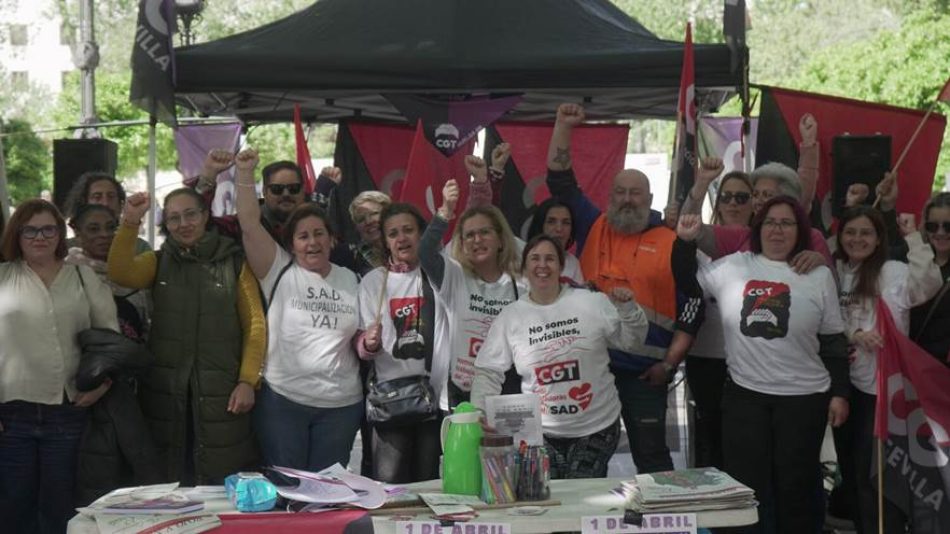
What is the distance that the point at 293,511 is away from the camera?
377 cm

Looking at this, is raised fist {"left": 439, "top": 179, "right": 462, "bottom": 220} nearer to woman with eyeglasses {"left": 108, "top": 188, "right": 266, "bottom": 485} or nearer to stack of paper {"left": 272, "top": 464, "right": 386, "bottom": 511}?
woman with eyeglasses {"left": 108, "top": 188, "right": 266, "bottom": 485}

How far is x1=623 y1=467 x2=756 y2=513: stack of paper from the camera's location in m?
3.73

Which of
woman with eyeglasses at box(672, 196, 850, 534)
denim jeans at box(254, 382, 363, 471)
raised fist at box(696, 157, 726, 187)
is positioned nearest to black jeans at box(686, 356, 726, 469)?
woman with eyeglasses at box(672, 196, 850, 534)

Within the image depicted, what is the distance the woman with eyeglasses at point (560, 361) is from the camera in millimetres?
4645

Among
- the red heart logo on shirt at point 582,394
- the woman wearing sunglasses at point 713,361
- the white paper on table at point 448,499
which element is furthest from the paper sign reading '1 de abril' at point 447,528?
the woman wearing sunglasses at point 713,361

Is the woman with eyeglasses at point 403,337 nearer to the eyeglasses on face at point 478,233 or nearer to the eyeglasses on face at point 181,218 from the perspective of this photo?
the eyeglasses on face at point 478,233

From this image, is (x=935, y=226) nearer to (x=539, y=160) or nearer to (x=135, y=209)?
(x=135, y=209)

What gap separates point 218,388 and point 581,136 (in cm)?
473

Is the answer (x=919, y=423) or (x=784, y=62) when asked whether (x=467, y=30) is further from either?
(x=784, y=62)

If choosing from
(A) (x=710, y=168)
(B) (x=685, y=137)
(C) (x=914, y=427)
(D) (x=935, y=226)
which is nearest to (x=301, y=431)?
(A) (x=710, y=168)

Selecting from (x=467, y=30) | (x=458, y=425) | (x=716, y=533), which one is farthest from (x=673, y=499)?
(x=467, y=30)

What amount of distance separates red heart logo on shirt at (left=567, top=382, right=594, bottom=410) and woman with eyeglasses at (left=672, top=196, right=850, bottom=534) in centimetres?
72

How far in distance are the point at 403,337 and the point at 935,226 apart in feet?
7.94

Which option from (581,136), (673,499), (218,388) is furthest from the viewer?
(581,136)
